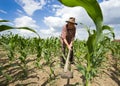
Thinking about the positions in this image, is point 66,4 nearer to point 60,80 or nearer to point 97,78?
point 60,80

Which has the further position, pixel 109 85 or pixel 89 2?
pixel 109 85

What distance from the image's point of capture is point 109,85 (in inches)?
194

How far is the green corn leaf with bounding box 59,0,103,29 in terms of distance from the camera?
4.74 feet

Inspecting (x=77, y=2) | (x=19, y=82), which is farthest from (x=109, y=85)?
(x=77, y=2)

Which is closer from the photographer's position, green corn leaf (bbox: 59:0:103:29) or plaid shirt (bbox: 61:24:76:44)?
green corn leaf (bbox: 59:0:103:29)

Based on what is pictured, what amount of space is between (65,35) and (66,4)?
325cm

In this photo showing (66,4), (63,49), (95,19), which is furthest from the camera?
(63,49)

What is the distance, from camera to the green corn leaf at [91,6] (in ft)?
4.74

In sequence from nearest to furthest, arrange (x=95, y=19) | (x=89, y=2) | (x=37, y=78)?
(x=89, y=2), (x=95, y=19), (x=37, y=78)

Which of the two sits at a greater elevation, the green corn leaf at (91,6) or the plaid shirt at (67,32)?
the green corn leaf at (91,6)

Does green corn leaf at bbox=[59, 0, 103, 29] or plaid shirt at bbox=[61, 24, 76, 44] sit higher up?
green corn leaf at bbox=[59, 0, 103, 29]

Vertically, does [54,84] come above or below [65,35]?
below

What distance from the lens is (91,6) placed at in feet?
5.14

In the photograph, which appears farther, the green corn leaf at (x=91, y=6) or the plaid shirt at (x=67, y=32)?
the plaid shirt at (x=67, y=32)
